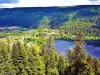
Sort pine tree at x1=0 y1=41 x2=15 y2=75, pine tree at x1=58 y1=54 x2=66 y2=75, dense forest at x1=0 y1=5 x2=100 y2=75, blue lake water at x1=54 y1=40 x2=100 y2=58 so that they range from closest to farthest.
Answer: dense forest at x1=0 y1=5 x2=100 y2=75 → pine tree at x1=0 y1=41 x2=15 y2=75 → pine tree at x1=58 y1=54 x2=66 y2=75 → blue lake water at x1=54 y1=40 x2=100 y2=58

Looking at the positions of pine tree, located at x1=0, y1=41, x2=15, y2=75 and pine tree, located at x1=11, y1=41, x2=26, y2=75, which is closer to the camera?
pine tree, located at x1=0, y1=41, x2=15, y2=75

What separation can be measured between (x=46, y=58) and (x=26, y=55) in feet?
9.00

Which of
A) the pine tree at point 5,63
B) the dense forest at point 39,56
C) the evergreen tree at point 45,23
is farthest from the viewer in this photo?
the evergreen tree at point 45,23

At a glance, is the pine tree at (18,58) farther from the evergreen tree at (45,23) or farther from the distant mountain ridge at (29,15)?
the evergreen tree at (45,23)

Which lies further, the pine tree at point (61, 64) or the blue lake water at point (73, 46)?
the blue lake water at point (73, 46)

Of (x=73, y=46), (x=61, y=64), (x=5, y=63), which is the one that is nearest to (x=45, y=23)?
(x=73, y=46)

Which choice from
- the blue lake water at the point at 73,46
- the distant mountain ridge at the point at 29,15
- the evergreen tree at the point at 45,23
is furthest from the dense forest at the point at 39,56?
the blue lake water at the point at 73,46

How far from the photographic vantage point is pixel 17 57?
121 feet

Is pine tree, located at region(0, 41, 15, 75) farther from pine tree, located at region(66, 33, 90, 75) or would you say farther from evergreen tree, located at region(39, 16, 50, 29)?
evergreen tree, located at region(39, 16, 50, 29)

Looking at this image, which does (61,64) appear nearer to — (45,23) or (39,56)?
(39,56)

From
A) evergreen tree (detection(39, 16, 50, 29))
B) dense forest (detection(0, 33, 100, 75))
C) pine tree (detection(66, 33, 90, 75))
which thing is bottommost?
evergreen tree (detection(39, 16, 50, 29))

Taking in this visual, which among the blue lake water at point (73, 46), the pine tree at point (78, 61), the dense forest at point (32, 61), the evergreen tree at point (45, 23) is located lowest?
the blue lake water at point (73, 46)

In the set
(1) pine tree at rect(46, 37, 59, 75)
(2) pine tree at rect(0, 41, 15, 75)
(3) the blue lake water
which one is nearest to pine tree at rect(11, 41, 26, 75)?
(2) pine tree at rect(0, 41, 15, 75)

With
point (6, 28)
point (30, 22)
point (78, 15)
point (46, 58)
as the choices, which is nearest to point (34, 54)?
point (46, 58)
